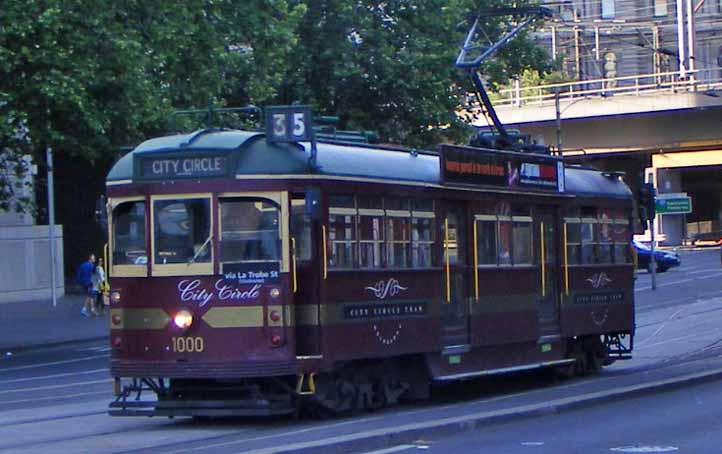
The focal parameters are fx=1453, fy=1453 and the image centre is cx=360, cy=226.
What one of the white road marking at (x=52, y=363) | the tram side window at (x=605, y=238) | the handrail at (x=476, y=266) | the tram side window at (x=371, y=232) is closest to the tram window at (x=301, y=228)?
the tram side window at (x=371, y=232)

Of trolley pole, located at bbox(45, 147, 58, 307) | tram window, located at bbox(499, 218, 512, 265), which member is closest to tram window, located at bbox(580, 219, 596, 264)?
tram window, located at bbox(499, 218, 512, 265)

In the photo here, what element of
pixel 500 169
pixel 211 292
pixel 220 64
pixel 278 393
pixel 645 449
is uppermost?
pixel 220 64

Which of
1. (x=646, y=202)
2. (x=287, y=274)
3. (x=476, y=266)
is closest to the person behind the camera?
(x=287, y=274)

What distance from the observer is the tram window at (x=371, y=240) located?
16844 mm

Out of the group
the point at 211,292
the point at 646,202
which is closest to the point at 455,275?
the point at 211,292

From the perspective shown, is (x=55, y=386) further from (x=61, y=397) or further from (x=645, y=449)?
(x=645, y=449)

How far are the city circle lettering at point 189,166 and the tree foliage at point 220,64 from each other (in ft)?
43.2

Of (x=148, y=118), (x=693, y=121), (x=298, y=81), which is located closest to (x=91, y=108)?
(x=148, y=118)

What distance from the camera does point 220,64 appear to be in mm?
33969

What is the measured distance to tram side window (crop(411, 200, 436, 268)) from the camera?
701 inches

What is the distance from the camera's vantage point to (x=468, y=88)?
43.2 metres

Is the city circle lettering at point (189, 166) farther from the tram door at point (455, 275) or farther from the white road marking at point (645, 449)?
the white road marking at point (645, 449)

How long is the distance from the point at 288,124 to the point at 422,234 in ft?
9.10

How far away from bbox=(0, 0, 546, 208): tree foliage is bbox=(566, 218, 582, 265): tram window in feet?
37.9
